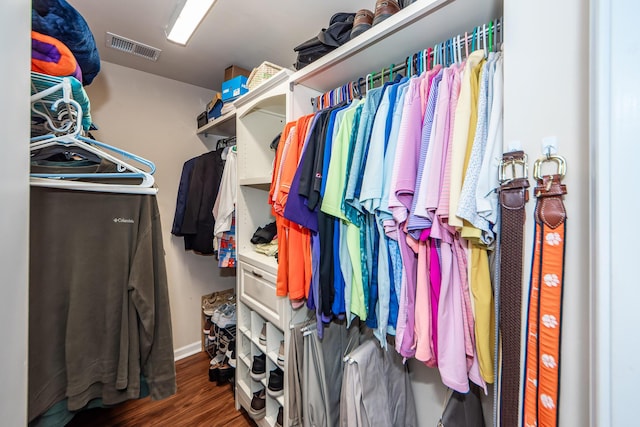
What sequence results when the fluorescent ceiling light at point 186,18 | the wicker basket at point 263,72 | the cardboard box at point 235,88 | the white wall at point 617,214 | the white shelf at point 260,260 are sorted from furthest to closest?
1. the cardboard box at point 235,88
2. the wicker basket at point 263,72
3. the white shelf at point 260,260
4. the fluorescent ceiling light at point 186,18
5. the white wall at point 617,214

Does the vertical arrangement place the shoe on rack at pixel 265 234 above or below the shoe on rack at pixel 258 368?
above

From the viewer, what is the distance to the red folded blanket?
72 centimetres

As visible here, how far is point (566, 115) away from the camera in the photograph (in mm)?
529

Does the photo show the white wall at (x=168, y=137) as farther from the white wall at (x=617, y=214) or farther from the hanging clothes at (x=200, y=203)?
the white wall at (x=617, y=214)

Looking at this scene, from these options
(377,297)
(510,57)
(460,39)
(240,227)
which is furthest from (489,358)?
(240,227)

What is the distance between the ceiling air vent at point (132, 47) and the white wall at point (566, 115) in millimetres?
2027

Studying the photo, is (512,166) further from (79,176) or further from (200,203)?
(200,203)

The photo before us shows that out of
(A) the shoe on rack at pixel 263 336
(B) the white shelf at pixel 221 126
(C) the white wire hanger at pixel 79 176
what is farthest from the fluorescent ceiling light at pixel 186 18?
(A) the shoe on rack at pixel 263 336

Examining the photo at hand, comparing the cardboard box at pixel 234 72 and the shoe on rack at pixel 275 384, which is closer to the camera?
the shoe on rack at pixel 275 384

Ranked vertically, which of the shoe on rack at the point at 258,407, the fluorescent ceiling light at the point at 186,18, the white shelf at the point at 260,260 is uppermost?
the fluorescent ceiling light at the point at 186,18

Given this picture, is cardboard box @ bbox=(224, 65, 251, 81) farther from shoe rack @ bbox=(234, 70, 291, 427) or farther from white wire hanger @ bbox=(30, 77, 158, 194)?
white wire hanger @ bbox=(30, 77, 158, 194)

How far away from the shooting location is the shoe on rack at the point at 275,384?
135 cm

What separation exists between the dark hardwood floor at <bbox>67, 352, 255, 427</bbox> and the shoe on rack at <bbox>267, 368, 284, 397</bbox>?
0.43m

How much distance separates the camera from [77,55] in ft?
3.10
